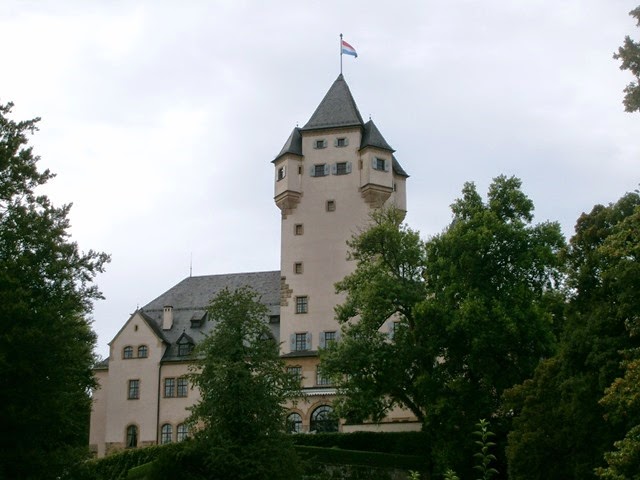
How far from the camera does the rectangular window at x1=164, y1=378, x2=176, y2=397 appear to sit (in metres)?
56.7

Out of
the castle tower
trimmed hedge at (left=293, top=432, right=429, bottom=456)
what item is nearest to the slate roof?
the castle tower

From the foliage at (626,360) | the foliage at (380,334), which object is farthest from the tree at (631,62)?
the foliage at (380,334)

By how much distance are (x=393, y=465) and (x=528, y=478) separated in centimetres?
1046

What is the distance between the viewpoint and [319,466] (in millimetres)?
39719

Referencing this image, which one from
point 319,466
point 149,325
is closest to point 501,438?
point 319,466

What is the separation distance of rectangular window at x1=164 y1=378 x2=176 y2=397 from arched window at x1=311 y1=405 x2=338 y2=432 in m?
9.78

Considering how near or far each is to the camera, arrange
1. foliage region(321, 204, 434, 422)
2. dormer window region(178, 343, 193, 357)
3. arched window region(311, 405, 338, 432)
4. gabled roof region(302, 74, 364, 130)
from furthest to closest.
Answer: dormer window region(178, 343, 193, 357), gabled roof region(302, 74, 364, 130), arched window region(311, 405, 338, 432), foliage region(321, 204, 434, 422)

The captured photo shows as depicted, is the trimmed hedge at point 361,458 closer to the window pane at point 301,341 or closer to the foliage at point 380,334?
the foliage at point 380,334

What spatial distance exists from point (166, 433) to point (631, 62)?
40664 millimetres

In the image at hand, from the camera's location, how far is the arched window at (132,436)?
56312 mm

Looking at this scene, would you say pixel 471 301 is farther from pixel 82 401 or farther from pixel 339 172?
pixel 339 172

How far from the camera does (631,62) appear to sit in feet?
76.4

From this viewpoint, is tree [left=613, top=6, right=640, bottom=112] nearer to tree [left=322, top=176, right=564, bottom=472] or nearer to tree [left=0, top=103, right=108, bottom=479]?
tree [left=322, top=176, right=564, bottom=472]

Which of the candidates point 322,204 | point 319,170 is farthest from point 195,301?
point 319,170
